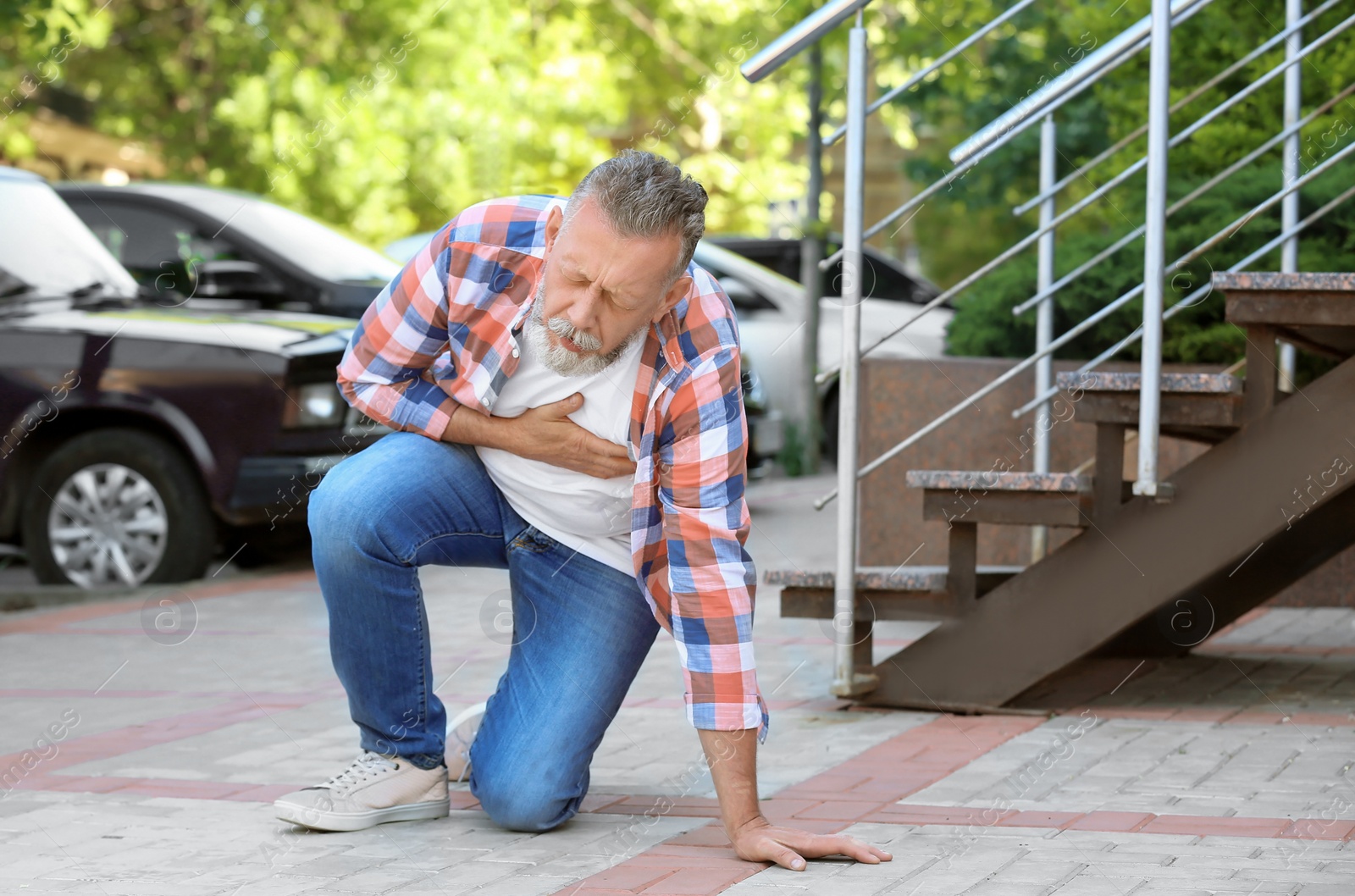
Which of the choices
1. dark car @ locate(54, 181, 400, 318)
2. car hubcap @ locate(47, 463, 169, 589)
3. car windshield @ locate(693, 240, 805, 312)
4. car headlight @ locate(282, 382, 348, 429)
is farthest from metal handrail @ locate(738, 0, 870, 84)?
car windshield @ locate(693, 240, 805, 312)

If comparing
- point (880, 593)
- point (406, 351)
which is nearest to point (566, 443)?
point (406, 351)

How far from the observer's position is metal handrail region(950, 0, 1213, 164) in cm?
462

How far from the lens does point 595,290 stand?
300 cm

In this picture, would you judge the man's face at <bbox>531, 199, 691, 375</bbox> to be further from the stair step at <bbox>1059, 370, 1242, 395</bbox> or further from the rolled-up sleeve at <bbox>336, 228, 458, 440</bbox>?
the stair step at <bbox>1059, 370, 1242, 395</bbox>

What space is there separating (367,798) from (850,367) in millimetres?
1847

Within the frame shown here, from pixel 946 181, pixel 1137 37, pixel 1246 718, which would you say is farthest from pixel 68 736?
pixel 1137 37

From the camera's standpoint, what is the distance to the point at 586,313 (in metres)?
3.03

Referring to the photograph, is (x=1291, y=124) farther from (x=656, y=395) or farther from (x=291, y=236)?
(x=291, y=236)

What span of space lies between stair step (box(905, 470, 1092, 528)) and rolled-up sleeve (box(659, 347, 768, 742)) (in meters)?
1.34

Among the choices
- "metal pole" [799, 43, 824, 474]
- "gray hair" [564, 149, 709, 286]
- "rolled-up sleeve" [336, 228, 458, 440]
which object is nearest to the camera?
"gray hair" [564, 149, 709, 286]

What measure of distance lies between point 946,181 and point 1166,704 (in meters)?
1.63

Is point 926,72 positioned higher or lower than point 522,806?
higher

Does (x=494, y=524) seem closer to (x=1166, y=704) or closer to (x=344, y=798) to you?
(x=344, y=798)

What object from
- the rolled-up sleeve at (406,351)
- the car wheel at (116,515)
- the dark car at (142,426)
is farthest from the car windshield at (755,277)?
the rolled-up sleeve at (406,351)
